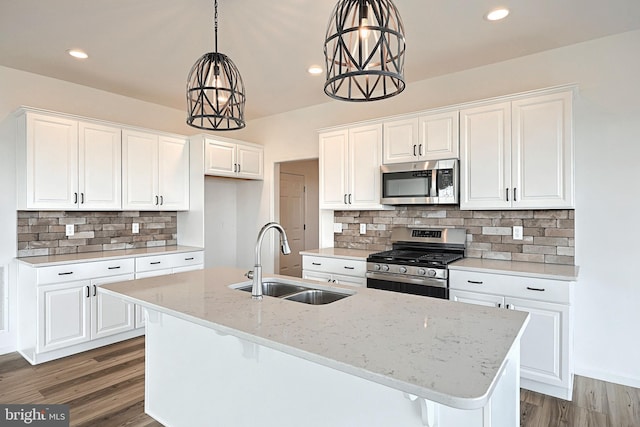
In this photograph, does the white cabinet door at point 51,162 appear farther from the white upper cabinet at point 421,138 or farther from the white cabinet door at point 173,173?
the white upper cabinet at point 421,138

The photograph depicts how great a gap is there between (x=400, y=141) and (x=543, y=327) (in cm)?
202

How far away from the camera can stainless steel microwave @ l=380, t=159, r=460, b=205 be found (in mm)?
3352

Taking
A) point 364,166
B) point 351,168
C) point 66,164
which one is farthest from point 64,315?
point 364,166

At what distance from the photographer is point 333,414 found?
148cm

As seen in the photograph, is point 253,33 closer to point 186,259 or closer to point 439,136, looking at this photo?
point 439,136

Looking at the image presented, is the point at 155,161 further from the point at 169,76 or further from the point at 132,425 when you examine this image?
the point at 132,425

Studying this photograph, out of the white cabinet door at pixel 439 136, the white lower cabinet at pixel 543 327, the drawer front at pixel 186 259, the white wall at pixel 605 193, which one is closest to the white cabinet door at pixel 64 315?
the drawer front at pixel 186 259

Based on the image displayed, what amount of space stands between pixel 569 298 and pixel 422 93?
2395 mm

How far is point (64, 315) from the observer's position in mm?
3361

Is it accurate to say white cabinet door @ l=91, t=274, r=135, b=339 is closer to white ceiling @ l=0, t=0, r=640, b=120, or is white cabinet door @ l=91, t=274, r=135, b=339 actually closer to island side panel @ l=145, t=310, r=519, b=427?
island side panel @ l=145, t=310, r=519, b=427

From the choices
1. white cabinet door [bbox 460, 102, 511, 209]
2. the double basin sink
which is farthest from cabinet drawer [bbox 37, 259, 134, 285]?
white cabinet door [bbox 460, 102, 511, 209]

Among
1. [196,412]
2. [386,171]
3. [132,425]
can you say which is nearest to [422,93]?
[386,171]

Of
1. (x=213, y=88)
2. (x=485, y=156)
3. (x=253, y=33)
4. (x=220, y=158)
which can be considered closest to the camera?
(x=213, y=88)

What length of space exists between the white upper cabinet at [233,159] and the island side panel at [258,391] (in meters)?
2.62
